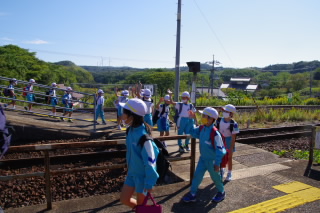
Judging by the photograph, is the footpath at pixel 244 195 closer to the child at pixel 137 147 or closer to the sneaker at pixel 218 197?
the sneaker at pixel 218 197

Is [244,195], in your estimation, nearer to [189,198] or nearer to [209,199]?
[209,199]

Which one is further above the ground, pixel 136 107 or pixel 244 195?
pixel 136 107

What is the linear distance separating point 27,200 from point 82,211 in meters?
2.16

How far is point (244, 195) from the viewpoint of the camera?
17.9 ft

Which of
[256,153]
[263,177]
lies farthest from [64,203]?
[256,153]

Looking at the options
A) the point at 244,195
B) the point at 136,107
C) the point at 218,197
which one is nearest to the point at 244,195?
the point at 244,195

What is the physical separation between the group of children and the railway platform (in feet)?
0.86

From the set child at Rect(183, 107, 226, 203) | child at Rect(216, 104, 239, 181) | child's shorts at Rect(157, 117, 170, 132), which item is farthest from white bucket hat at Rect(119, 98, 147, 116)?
child's shorts at Rect(157, 117, 170, 132)

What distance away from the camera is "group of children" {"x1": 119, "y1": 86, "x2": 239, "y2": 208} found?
331 cm

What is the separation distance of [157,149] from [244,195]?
9.03 feet

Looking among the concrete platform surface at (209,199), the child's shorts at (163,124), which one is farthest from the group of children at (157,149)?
the child's shorts at (163,124)

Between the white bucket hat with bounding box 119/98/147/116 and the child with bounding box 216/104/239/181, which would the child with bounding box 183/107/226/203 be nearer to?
the child with bounding box 216/104/239/181

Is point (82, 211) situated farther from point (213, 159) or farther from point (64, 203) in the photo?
point (213, 159)

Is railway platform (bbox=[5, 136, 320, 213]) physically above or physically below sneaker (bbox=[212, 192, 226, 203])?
below
